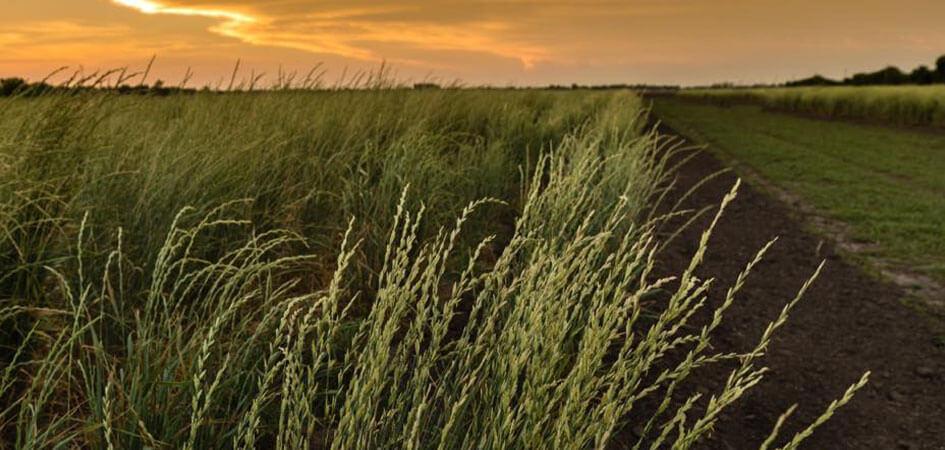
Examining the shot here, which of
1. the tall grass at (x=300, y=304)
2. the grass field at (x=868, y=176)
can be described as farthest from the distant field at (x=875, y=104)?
the tall grass at (x=300, y=304)

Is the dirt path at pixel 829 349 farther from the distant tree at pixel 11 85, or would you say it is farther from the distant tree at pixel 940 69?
the distant tree at pixel 940 69

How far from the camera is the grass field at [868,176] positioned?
7.76 metres

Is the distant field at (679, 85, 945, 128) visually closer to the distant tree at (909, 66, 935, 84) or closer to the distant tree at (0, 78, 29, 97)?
the distant tree at (909, 66, 935, 84)

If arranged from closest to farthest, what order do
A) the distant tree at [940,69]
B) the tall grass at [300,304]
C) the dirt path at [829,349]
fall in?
the tall grass at [300,304], the dirt path at [829,349], the distant tree at [940,69]

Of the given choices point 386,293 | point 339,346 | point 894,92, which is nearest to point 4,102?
point 339,346

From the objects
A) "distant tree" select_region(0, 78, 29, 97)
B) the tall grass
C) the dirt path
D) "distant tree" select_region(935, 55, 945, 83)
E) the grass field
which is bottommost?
the dirt path

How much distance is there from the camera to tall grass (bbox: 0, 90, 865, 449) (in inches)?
71.2

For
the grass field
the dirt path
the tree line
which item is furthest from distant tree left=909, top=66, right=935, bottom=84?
the dirt path

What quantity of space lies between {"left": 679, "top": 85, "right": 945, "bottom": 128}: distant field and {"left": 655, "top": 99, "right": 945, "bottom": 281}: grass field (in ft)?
10.2

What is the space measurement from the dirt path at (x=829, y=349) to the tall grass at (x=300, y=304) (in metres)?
0.29

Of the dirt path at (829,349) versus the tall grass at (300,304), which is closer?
the tall grass at (300,304)

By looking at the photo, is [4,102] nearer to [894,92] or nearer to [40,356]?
[40,356]

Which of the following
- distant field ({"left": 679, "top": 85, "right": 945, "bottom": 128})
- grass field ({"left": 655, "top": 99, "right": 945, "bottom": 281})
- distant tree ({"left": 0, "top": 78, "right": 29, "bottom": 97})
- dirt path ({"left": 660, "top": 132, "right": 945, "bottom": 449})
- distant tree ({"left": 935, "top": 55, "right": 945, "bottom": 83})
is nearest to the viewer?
dirt path ({"left": 660, "top": 132, "right": 945, "bottom": 449})

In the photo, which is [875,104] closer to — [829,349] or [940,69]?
[940,69]
